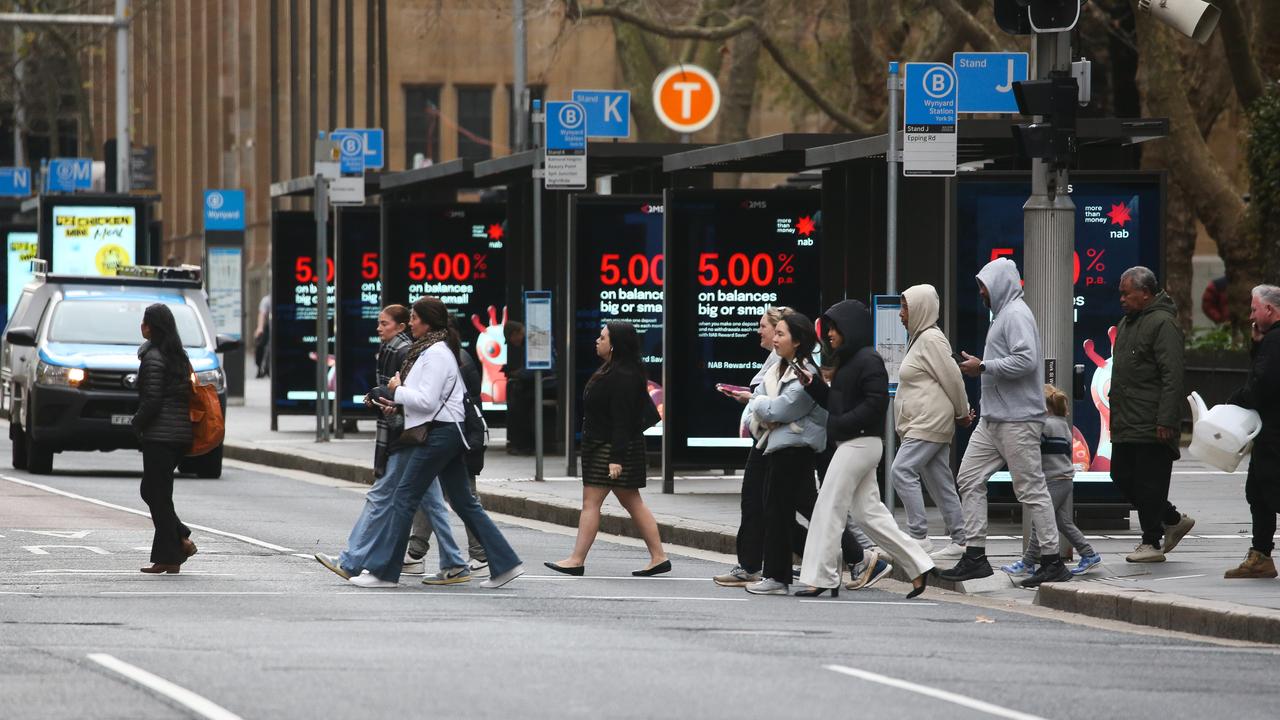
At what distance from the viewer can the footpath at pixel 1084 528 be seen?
474 inches

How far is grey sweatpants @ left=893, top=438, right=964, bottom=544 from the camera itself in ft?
44.9

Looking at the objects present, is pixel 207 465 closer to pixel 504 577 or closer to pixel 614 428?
pixel 614 428

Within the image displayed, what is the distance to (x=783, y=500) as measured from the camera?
518 inches

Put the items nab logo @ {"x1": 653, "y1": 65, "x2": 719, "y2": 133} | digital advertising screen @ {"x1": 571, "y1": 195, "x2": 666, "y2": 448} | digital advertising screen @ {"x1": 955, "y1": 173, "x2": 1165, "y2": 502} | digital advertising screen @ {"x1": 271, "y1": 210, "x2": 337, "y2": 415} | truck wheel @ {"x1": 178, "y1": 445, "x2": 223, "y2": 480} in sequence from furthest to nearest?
1. digital advertising screen @ {"x1": 271, "y1": 210, "x2": 337, "y2": 415}
2. nab logo @ {"x1": 653, "y1": 65, "x2": 719, "y2": 133}
3. truck wheel @ {"x1": 178, "y1": 445, "x2": 223, "y2": 480}
4. digital advertising screen @ {"x1": 571, "y1": 195, "x2": 666, "y2": 448}
5. digital advertising screen @ {"x1": 955, "y1": 173, "x2": 1165, "y2": 502}

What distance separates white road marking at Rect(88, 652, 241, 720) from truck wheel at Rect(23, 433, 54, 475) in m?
13.5

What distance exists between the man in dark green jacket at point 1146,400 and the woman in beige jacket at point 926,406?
1040mm

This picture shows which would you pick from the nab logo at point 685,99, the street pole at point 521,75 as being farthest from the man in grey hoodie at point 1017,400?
the street pole at point 521,75

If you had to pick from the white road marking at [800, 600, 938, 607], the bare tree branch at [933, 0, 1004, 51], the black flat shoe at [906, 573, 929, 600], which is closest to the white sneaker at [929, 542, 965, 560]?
the black flat shoe at [906, 573, 929, 600]

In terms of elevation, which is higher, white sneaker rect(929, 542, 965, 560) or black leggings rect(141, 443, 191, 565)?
black leggings rect(141, 443, 191, 565)

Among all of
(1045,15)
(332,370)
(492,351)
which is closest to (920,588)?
(1045,15)

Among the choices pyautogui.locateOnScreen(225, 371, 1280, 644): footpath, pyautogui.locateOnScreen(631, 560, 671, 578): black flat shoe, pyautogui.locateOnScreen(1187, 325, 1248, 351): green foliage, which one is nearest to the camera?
pyautogui.locateOnScreen(225, 371, 1280, 644): footpath

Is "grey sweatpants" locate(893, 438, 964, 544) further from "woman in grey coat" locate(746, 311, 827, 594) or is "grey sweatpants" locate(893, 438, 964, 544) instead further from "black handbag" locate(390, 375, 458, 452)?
"black handbag" locate(390, 375, 458, 452)

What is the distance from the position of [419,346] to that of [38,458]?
1083 cm

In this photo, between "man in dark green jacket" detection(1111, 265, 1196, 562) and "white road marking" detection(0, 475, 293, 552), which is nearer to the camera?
"man in dark green jacket" detection(1111, 265, 1196, 562)
